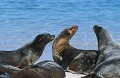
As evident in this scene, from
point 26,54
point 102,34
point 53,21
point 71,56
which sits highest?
point 102,34

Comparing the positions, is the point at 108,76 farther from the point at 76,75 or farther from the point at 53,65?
the point at 76,75

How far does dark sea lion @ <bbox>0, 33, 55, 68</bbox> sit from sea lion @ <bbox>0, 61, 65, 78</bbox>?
1.41 metres

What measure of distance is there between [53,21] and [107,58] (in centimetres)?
857

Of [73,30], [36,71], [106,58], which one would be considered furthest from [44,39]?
[36,71]

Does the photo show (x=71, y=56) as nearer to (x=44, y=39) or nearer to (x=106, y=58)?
(x=44, y=39)

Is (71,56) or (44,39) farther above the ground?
(44,39)

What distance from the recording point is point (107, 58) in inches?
311

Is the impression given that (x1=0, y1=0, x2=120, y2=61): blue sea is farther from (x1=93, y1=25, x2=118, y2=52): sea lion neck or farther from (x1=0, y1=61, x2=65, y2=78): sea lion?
(x1=0, y1=61, x2=65, y2=78): sea lion

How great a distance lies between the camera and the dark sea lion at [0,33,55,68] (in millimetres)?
8586

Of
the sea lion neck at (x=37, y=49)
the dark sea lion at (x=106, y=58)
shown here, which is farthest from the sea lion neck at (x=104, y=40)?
the sea lion neck at (x=37, y=49)

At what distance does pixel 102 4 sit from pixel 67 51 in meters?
14.2

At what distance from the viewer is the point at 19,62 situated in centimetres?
863

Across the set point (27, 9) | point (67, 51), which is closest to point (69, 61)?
point (67, 51)

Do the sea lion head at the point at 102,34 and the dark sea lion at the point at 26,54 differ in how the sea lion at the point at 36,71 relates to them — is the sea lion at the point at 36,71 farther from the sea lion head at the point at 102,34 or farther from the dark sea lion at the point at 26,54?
the sea lion head at the point at 102,34
